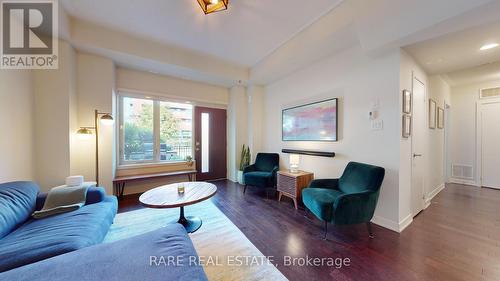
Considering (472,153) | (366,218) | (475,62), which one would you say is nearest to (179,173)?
(366,218)

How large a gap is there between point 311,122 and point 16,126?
4409 millimetres

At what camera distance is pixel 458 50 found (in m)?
2.41

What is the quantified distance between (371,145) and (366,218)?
1049 millimetres

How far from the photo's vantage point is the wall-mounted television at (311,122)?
3.03 meters

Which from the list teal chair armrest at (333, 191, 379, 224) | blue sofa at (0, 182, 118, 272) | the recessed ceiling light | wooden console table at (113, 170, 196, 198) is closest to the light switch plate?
teal chair armrest at (333, 191, 379, 224)

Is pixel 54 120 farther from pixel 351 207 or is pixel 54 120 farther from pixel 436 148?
pixel 436 148

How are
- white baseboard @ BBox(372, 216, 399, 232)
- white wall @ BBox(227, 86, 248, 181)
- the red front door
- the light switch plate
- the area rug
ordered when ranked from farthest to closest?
white wall @ BBox(227, 86, 248, 181) < the red front door < the light switch plate < white baseboard @ BBox(372, 216, 399, 232) < the area rug

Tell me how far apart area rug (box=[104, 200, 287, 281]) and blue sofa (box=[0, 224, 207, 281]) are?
719 millimetres

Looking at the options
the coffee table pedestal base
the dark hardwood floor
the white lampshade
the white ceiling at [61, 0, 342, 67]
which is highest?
the white ceiling at [61, 0, 342, 67]

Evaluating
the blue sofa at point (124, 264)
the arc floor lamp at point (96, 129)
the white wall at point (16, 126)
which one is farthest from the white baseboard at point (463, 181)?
the white wall at point (16, 126)

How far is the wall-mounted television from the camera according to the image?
9.95ft

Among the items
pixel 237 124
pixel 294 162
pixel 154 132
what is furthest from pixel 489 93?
pixel 154 132

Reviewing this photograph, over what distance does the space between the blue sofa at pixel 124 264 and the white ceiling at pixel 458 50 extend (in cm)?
343

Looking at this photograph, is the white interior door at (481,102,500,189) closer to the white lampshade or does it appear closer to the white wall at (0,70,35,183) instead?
the white lampshade
